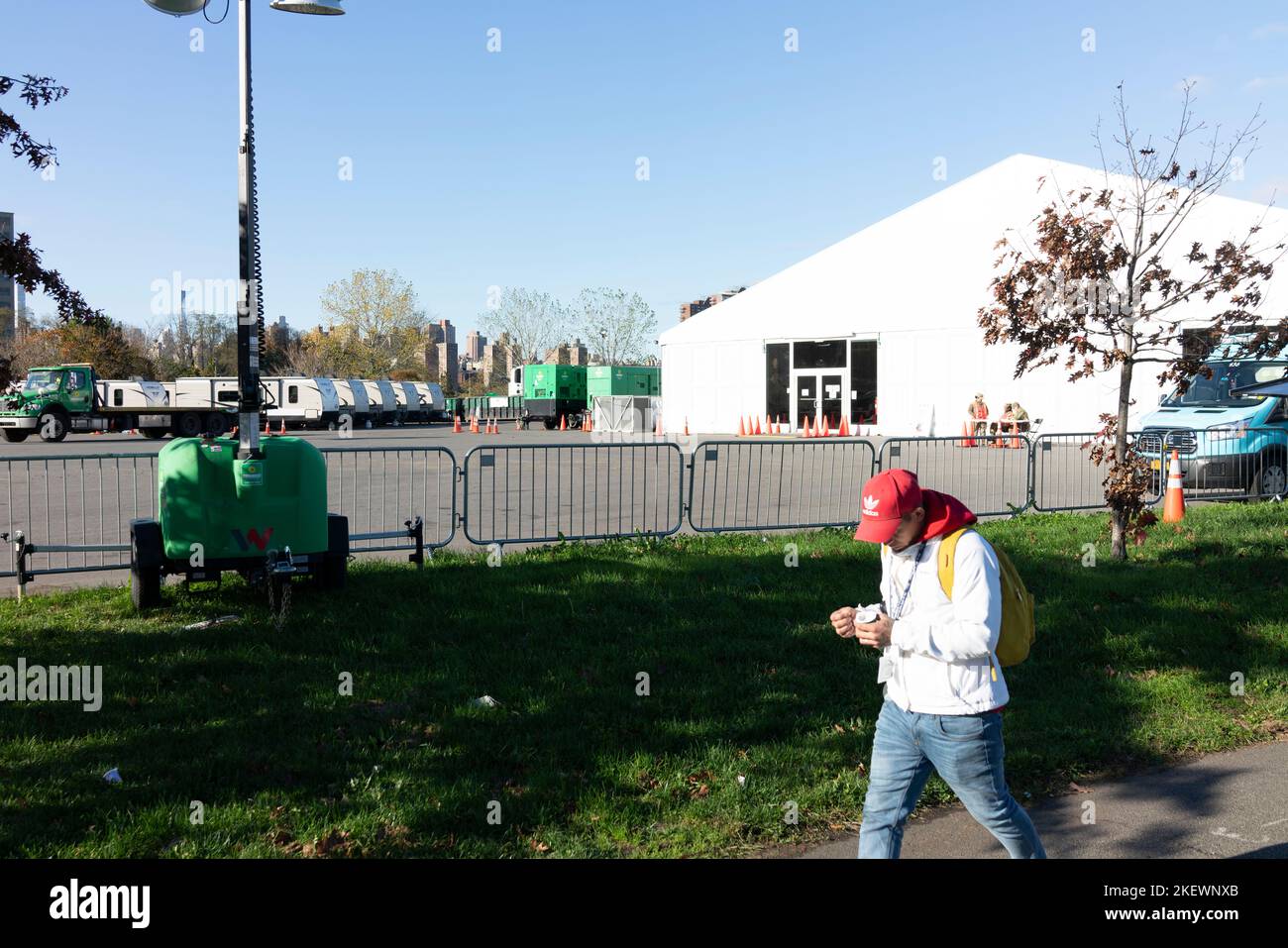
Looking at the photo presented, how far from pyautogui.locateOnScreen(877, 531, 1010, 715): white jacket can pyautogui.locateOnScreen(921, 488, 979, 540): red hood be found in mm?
42

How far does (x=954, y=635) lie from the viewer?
3520 mm

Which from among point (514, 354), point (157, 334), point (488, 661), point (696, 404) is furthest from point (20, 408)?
point (157, 334)

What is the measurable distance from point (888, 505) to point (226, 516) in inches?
225

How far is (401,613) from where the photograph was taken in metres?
7.91

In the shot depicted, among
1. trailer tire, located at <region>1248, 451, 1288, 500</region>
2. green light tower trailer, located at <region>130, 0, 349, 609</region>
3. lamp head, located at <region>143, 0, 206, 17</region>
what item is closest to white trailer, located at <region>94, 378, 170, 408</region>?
green light tower trailer, located at <region>130, 0, 349, 609</region>

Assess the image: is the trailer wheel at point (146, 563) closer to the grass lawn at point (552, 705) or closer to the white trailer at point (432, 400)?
the grass lawn at point (552, 705)

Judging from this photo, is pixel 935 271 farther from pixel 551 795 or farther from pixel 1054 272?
pixel 551 795

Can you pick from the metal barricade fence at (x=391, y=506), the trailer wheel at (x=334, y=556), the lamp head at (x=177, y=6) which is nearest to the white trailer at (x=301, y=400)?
the metal barricade fence at (x=391, y=506)

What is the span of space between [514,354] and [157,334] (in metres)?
39.9

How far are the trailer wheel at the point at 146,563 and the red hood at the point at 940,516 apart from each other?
20.3ft

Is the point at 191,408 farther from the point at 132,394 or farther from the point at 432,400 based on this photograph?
the point at 432,400

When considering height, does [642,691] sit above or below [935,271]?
below

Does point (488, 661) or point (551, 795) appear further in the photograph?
point (488, 661)

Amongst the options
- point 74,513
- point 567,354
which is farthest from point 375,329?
point 74,513
